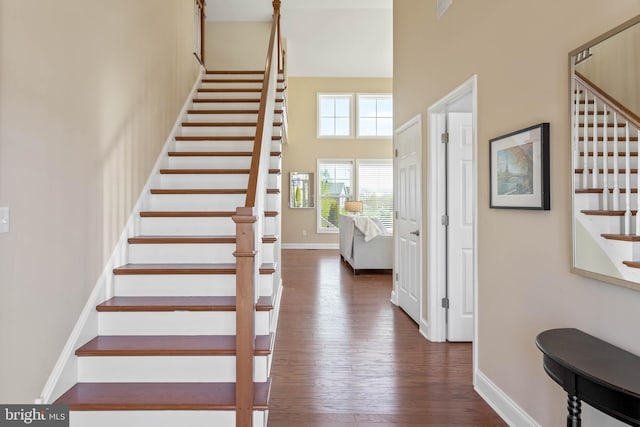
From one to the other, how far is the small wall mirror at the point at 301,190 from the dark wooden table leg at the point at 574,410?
27.9ft

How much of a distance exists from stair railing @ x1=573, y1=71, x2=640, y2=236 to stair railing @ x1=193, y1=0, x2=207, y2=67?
465cm

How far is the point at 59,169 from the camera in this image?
6.62 ft

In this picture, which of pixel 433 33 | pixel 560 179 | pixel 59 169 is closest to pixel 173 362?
pixel 59 169

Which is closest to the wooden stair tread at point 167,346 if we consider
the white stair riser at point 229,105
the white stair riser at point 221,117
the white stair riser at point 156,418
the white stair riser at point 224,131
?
the white stair riser at point 156,418

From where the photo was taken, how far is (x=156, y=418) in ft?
6.45

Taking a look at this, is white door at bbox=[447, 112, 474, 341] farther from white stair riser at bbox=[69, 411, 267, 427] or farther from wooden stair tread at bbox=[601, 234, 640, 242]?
white stair riser at bbox=[69, 411, 267, 427]

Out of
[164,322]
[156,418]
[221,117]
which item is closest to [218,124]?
[221,117]

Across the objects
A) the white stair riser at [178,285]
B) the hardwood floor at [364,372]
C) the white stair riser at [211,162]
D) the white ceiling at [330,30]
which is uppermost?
the white ceiling at [330,30]

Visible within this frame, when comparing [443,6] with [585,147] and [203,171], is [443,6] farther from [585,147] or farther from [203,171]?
[203,171]

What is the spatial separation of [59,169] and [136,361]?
114 centimetres

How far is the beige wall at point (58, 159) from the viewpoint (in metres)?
1.68

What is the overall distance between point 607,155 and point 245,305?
173 centimetres

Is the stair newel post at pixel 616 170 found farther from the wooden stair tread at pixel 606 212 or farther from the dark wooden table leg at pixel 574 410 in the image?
the dark wooden table leg at pixel 574 410

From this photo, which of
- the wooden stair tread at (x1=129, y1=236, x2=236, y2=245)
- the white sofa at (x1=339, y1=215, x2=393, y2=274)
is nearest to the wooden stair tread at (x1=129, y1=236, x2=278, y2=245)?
the wooden stair tread at (x1=129, y1=236, x2=236, y2=245)
